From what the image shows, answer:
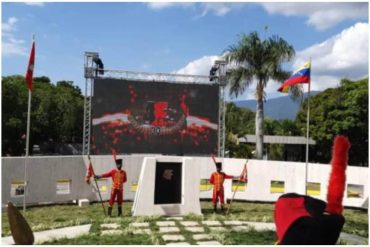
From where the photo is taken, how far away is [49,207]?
42.2 ft

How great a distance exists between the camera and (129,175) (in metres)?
14.9

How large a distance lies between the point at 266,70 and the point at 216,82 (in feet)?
7.62

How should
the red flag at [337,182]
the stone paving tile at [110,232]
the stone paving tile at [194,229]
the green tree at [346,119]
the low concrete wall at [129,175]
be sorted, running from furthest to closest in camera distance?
1. the green tree at [346,119]
2. the low concrete wall at [129,175]
3. the stone paving tile at [194,229]
4. the stone paving tile at [110,232]
5. the red flag at [337,182]

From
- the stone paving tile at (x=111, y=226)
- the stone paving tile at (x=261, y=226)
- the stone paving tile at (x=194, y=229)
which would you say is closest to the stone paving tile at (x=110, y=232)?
the stone paving tile at (x=111, y=226)

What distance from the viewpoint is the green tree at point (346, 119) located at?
28.8m

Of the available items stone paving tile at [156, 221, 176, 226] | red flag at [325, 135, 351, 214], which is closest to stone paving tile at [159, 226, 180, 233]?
stone paving tile at [156, 221, 176, 226]

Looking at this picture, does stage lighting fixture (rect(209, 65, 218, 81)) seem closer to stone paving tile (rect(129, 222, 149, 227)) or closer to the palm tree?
the palm tree

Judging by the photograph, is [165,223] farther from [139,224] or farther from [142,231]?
[142,231]

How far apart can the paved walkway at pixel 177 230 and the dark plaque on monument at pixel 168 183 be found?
933 mm

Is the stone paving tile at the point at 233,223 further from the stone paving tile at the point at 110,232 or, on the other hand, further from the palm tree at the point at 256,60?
the palm tree at the point at 256,60

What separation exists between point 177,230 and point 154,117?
9.87 meters

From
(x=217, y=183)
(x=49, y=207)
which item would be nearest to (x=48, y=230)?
(x=49, y=207)

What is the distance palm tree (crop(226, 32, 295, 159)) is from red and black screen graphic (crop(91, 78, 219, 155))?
152 centimetres

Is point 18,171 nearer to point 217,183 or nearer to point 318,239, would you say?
point 217,183
